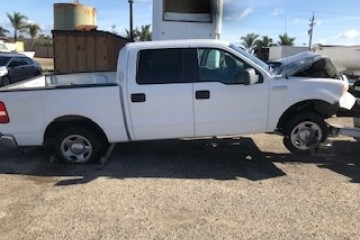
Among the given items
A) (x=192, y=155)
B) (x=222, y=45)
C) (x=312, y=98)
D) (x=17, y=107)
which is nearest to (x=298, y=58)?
(x=312, y=98)

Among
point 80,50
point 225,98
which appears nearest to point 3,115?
point 225,98

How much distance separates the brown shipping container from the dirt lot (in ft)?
27.0

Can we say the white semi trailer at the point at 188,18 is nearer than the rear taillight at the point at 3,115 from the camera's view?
No

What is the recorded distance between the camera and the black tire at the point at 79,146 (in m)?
6.86

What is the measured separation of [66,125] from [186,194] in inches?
93.7

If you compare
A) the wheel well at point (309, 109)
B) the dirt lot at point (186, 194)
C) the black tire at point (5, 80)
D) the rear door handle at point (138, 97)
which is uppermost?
the rear door handle at point (138, 97)

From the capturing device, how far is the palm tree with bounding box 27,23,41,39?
75.8 m

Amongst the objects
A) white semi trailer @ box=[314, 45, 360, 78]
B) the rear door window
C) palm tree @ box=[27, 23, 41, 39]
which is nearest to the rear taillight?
the rear door window

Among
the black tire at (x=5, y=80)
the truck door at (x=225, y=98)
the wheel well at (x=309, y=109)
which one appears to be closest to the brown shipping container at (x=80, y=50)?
the black tire at (x=5, y=80)

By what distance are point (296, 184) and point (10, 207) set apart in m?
3.58

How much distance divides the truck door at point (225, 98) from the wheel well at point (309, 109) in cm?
35

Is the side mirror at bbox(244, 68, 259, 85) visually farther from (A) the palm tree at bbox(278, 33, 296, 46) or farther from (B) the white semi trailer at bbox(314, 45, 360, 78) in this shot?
(A) the palm tree at bbox(278, 33, 296, 46)

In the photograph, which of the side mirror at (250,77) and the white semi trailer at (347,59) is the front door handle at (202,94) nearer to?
the side mirror at (250,77)

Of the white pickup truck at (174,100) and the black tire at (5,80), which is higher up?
the white pickup truck at (174,100)
